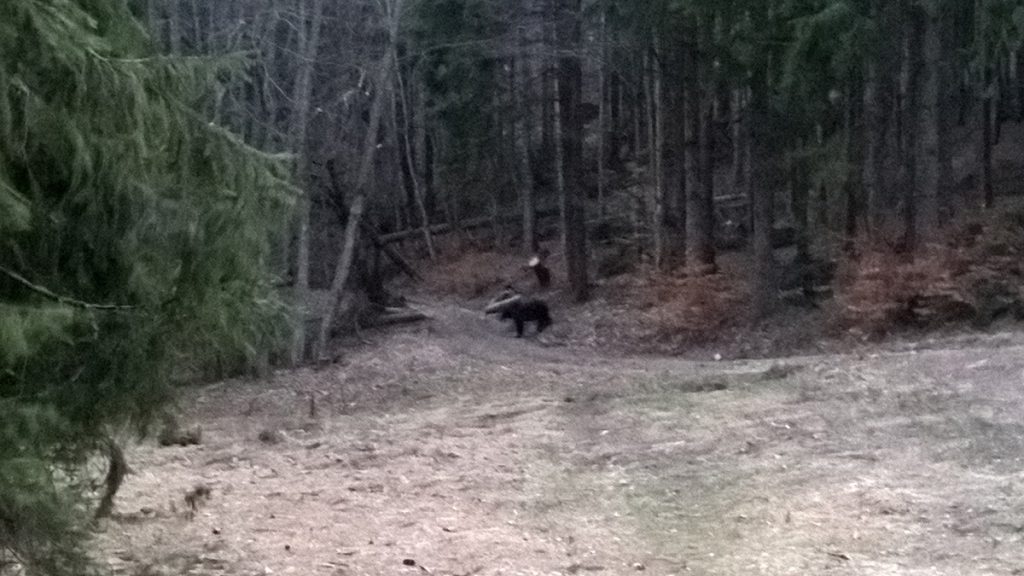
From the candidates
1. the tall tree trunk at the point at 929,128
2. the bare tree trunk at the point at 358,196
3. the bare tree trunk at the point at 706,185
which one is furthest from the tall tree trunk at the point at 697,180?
the bare tree trunk at the point at 358,196

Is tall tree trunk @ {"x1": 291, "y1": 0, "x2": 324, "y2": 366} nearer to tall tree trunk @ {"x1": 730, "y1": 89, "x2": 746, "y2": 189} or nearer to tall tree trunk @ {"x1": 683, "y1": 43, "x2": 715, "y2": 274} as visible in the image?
tall tree trunk @ {"x1": 683, "y1": 43, "x2": 715, "y2": 274}

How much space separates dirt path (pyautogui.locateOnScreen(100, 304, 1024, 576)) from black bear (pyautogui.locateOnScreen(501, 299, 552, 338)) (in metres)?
7.60

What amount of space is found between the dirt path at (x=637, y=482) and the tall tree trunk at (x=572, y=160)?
11.5 m

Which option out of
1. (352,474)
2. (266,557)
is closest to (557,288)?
(352,474)

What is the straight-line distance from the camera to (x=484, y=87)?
31266 millimetres

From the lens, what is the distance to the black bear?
2197 cm

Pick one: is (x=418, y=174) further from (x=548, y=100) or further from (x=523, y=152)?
(x=548, y=100)

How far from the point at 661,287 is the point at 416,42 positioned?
336 inches

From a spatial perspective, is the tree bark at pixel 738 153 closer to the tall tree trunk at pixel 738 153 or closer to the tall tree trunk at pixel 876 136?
the tall tree trunk at pixel 738 153

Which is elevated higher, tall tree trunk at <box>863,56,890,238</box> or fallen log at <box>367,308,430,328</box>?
tall tree trunk at <box>863,56,890,238</box>

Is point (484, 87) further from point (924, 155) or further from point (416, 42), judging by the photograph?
point (924, 155)

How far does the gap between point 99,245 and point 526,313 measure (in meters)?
16.3

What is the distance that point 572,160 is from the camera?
26281mm

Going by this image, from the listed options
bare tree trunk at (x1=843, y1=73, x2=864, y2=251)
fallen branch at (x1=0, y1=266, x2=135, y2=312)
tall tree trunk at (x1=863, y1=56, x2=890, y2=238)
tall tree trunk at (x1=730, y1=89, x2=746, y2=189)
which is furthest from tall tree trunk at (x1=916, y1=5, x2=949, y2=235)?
fallen branch at (x1=0, y1=266, x2=135, y2=312)
